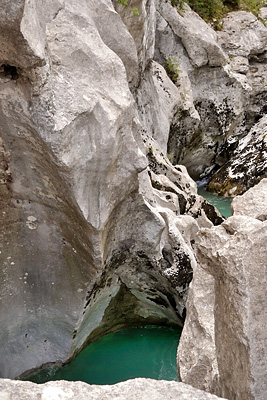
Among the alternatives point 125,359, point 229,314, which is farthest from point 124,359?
point 229,314

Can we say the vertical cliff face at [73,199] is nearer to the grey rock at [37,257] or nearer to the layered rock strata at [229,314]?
the grey rock at [37,257]

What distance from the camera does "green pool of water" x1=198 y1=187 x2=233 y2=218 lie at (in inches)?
494

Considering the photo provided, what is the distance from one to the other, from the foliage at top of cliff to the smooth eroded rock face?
518 inches

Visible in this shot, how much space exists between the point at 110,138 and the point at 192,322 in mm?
1980

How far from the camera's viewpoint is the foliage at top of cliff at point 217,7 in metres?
13.8

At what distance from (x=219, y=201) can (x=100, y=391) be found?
458 inches

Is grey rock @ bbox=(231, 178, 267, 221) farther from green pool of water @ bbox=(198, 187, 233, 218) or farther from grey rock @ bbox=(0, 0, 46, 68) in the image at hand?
green pool of water @ bbox=(198, 187, 233, 218)

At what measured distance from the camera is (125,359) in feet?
19.5

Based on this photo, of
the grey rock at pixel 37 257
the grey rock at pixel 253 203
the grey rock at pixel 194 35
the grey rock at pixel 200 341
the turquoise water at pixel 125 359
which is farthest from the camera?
the grey rock at pixel 194 35

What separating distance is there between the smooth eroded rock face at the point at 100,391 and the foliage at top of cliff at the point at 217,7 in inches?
518

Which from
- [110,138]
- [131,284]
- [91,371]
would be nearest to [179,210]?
[131,284]

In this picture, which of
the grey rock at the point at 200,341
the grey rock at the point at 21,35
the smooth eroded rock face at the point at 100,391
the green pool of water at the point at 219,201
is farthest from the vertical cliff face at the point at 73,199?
the green pool of water at the point at 219,201

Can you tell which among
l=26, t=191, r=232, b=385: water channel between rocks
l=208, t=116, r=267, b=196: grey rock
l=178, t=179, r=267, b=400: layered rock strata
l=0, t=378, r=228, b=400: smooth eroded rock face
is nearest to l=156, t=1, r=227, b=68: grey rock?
l=208, t=116, r=267, b=196: grey rock

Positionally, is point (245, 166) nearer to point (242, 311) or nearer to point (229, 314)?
point (229, 314)
